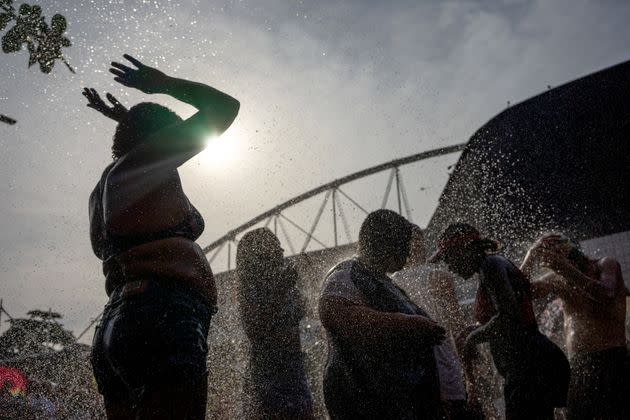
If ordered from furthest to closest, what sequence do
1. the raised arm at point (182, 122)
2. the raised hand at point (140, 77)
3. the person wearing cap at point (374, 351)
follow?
the person wearing cap at point (374, 351)
the raised hand at point (140, 77)
the raised arm at point (182, 122)

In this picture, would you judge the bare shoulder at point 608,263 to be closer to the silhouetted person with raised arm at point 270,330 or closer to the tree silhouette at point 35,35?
the silhouetted person with raised arm at point 270,330

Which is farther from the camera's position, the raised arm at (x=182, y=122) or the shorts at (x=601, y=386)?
the shorts at (x=601, y=386)

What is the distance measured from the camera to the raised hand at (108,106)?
6.82 feet

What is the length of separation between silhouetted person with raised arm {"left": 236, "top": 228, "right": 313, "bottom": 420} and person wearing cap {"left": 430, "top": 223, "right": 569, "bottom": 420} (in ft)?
4.84

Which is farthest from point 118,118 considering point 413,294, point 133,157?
point 413,294

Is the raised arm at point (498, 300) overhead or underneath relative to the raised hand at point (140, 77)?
underneath

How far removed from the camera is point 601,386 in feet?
9.46

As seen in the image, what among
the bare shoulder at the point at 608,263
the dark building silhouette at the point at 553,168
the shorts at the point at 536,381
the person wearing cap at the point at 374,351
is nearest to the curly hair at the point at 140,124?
the person wearing cap at the point at 374,351

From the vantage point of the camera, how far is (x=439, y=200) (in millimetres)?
10516

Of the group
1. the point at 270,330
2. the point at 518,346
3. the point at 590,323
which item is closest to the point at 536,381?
the point at 518,346

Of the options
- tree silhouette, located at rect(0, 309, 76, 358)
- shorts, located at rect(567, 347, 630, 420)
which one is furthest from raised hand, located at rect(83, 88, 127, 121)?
tree silhouette, located at rect(0, 309, 76, 358)

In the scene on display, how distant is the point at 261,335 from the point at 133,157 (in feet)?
7.70

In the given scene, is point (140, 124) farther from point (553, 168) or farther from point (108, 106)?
point (553, 168)

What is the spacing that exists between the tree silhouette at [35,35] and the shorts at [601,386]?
13.1 ft
